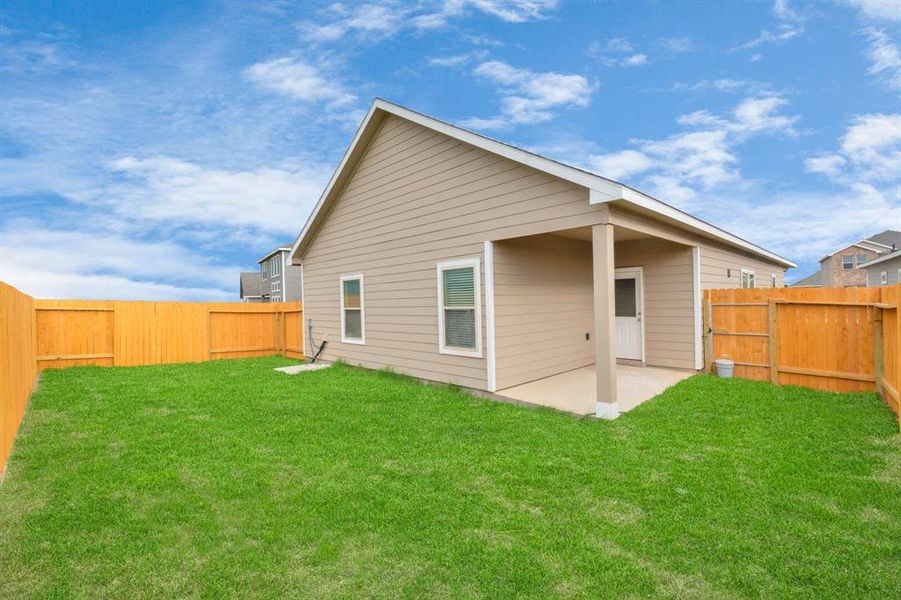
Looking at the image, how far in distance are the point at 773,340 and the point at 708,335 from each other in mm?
1116

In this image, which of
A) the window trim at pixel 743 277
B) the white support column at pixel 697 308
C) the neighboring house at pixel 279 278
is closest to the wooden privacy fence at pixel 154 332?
the white support column at pixel 697 308

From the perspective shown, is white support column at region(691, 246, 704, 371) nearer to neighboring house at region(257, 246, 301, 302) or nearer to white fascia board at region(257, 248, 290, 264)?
neighboring house at region(257, 246, 301, 302)

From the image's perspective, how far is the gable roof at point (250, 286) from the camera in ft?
153

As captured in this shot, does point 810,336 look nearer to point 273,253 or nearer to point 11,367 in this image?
point 11,367

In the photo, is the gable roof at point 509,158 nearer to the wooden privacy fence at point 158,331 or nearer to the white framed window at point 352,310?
the white framed window at point 352,310

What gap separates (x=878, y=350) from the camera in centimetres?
666

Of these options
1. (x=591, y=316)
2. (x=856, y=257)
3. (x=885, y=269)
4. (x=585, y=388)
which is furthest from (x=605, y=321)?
(x=856, y=257)

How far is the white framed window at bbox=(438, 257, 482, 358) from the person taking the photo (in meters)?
7.62

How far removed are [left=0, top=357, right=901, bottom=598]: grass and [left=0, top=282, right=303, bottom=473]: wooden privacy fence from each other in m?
5.38

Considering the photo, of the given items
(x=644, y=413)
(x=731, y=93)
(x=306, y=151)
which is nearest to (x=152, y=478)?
(x=644, y=413)

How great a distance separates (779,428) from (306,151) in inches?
513

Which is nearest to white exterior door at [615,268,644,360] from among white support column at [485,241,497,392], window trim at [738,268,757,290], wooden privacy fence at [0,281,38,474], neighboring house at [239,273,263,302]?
window trim at [738,268,757,290]

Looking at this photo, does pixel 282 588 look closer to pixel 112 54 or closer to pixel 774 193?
pixel 112 54

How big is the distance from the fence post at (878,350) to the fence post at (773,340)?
4.17ft
